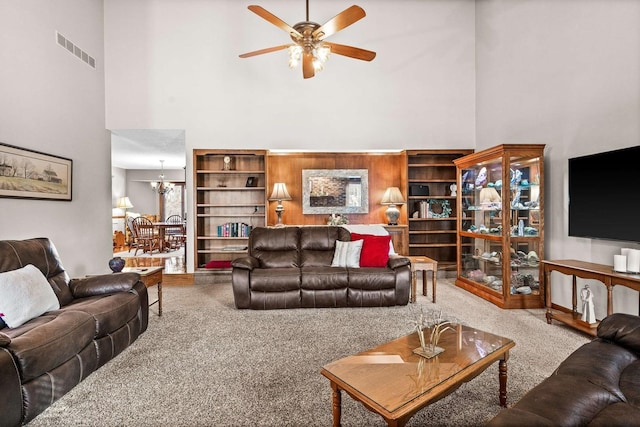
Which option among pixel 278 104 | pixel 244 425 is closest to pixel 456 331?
pixel 244 425

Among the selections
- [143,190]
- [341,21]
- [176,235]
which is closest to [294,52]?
[341,21]

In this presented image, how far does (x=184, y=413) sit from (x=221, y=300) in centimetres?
247

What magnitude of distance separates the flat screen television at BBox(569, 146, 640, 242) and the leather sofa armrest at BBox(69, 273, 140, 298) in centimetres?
437

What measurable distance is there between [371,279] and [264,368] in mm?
1779

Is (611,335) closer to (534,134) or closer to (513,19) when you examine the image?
(534,134)

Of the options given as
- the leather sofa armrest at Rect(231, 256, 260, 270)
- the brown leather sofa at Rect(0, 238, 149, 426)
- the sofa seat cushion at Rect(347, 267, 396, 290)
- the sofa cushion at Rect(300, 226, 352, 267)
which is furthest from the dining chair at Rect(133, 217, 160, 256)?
the sofa seat cushion at Rect(347, 267, 396, 290)

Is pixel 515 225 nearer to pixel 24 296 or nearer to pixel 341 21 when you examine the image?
pixel 341 21

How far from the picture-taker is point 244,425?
1.78 m

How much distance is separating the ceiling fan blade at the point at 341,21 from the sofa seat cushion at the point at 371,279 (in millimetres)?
2548

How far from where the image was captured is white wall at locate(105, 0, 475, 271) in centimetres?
525

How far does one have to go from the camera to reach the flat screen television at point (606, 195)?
275 cm

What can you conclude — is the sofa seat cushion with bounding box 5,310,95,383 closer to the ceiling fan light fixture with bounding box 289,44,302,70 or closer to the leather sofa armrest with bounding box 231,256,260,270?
the leather sofa armrest with bounding box 231,256,260,270

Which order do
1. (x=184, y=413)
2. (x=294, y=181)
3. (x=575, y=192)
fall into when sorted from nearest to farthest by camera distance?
(x=184, y=413) → (x=575, y=192) → (x=294, y=181)

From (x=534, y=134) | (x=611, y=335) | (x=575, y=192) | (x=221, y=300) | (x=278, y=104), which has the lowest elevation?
(x=221, y=300)
